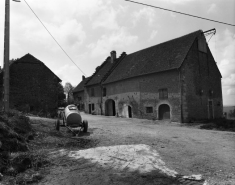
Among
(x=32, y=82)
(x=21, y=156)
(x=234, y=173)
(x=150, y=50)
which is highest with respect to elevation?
(x=150, y=50)

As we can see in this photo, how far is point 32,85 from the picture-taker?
22094 millimetres

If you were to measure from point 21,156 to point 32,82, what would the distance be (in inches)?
718

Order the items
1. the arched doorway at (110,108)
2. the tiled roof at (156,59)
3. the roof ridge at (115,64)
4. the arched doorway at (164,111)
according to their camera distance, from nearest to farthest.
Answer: the arched doorway at (164,111) < the tiled roof at (156,59) < the arched doorway at (110,108) < the roof ridge at (115,64)

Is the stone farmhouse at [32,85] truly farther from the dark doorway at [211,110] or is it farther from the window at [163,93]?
the dark doorway at [211,110]

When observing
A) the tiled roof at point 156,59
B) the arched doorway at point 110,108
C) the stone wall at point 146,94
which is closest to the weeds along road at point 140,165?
the stone wall at point 146,94

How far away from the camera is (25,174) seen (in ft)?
15.8

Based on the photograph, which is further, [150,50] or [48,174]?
[150,50]

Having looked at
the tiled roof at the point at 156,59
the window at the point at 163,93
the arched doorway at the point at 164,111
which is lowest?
the arched doorway at the point at 164,111

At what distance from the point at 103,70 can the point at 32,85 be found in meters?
12.1

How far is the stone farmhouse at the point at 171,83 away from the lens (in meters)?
18.4

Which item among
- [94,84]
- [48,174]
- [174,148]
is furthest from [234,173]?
[94,84]

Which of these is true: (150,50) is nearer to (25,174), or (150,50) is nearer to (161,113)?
(161,113)

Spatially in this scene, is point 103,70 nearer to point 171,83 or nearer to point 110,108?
point 110,108

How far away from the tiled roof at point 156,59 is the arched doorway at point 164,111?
12.4ft
